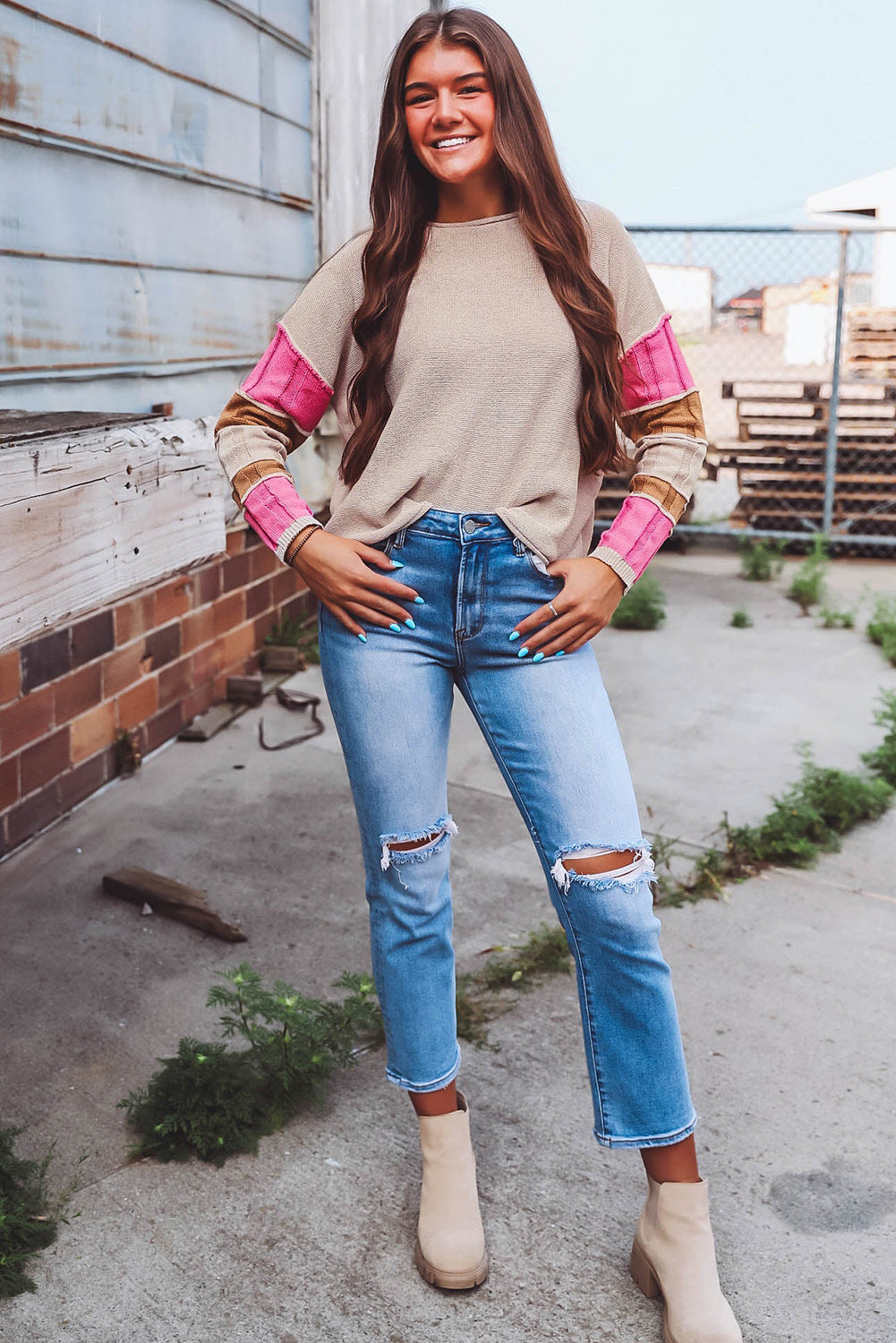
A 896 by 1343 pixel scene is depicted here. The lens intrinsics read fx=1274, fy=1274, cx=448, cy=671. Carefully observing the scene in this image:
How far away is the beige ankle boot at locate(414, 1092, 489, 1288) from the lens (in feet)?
6.48

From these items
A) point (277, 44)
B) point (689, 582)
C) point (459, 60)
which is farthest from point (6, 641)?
point (689, 582)

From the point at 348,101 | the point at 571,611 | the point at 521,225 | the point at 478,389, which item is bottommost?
the point at 571,611

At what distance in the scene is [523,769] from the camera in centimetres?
187

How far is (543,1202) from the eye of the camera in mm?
2193

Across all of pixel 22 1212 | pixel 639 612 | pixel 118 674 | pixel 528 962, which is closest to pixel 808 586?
pixel 639 612

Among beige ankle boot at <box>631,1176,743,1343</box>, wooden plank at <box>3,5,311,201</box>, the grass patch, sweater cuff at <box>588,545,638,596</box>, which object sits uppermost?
wooden plank at <box>3,5,311,201</box>

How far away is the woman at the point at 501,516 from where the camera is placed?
1.84 m

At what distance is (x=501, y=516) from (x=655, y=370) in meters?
0.34

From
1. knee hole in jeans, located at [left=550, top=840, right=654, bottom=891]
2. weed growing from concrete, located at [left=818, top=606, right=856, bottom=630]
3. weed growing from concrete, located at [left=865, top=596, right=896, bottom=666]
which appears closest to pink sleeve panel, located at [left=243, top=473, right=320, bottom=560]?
knee hole in jeans, located at [left=550, top=840, right=654, bottom=891]

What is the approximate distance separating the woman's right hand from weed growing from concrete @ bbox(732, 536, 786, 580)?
604 centimetres

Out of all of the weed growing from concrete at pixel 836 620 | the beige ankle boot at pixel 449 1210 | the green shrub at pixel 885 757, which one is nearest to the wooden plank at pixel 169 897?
the beige ankle boot at pixel 449 1210

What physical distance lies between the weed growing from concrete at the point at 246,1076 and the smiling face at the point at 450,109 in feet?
4.88

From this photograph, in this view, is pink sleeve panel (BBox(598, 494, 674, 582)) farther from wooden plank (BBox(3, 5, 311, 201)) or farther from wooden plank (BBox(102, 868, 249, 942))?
wooden plank (BBox(3, 5, 311, 201))

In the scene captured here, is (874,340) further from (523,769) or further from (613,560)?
(523,769)
